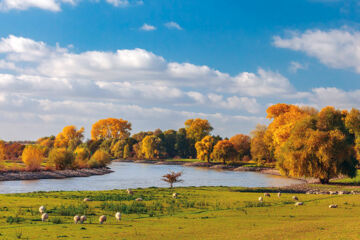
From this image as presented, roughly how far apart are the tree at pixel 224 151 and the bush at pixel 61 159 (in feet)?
145

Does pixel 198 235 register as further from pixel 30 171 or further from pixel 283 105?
pixel 283 105

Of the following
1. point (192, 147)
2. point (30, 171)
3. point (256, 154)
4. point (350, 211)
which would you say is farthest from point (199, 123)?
point (350, 211)

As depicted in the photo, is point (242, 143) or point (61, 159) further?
point (242, 143)

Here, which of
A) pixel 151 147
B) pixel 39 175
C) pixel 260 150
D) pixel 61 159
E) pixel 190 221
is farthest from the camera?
pixel 151 147

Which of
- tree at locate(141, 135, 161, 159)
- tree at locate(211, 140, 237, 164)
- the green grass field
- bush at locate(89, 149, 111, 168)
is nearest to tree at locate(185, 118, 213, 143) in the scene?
tree at locate(141, 135, 161, 159)

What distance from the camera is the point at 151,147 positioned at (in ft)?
442

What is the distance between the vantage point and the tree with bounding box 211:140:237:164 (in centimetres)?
10312

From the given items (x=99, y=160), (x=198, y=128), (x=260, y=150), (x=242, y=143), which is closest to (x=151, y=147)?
(x=198, y=128)

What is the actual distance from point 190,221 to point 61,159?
184 feet

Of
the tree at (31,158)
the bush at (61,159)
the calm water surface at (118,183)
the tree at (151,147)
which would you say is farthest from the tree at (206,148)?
the tree at (31,158)

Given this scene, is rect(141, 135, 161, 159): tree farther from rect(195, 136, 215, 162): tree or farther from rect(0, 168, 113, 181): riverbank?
rect(0, 168, 113, 181): riverbank

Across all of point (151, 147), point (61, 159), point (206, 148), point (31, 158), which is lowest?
point (61, 159)

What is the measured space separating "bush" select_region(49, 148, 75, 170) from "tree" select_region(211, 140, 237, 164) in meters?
44.0

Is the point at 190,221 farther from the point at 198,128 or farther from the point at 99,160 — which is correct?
the point at 198,128
